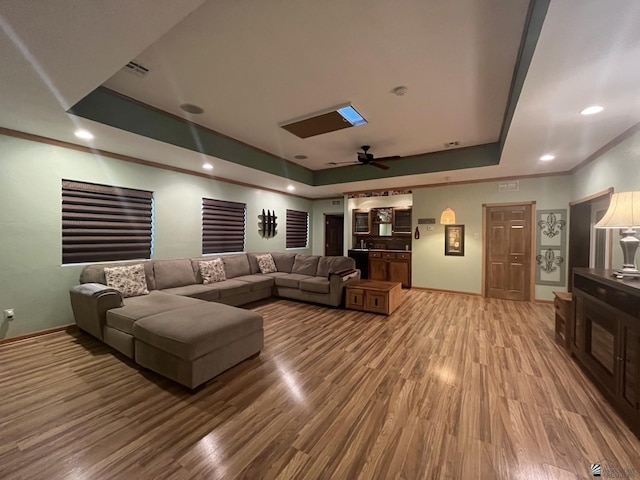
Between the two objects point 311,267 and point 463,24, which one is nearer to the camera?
point 463,24

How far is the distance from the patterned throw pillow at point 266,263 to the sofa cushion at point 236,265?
0.91 ft

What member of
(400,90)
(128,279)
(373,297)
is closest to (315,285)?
(373,297)

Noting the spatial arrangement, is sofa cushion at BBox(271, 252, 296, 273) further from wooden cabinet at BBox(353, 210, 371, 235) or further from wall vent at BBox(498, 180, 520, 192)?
wall vent at BBox(498, 180, 520, 192)

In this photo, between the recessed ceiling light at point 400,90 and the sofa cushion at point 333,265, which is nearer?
the recessed ceiling light at point 400,90

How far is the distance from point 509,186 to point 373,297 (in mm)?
3767

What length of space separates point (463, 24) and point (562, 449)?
297 centimetres

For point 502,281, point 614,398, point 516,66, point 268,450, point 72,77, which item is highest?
point 516,66

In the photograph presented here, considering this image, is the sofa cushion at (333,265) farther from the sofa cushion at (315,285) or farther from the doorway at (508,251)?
the doorway at (508,251)

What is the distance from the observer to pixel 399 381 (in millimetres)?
2373

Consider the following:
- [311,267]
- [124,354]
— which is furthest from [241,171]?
[124,354]

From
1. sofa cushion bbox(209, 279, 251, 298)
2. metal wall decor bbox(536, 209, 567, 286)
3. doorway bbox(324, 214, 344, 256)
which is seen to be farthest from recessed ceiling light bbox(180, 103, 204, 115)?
metal wall decor bbox(536, 209, 567, 286)

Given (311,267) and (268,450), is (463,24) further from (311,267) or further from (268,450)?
(311,267)

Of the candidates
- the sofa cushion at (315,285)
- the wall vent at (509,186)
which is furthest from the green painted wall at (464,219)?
the sofa cushion at (315,285)

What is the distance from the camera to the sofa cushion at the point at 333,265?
524 centimetres
